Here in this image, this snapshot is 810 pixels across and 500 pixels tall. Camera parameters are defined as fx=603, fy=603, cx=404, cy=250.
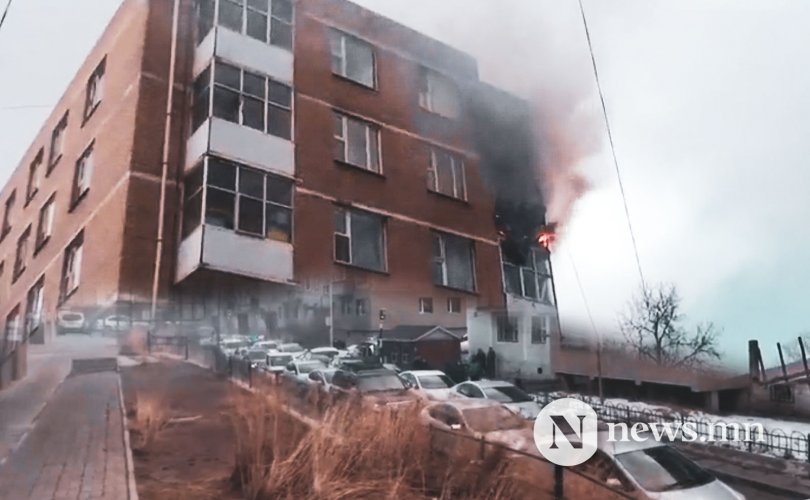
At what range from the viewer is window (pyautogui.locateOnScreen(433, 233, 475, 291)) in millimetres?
2818

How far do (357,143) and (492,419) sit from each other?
1381 mm

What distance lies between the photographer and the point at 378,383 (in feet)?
8.22

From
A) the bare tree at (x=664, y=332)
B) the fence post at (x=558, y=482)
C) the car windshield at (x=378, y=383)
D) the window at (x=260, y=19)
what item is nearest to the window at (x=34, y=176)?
the window at (x=260, y=19)

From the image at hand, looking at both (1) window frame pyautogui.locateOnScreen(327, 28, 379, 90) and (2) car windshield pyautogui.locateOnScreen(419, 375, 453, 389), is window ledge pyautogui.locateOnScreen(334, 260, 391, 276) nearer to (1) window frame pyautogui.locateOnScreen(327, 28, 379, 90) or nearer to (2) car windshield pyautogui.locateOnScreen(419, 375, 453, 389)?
(2) car windshield pyautogui.locateOnScreen(419, 375, 453, 389)

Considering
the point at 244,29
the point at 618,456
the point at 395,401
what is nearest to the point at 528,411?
the point at 618,456

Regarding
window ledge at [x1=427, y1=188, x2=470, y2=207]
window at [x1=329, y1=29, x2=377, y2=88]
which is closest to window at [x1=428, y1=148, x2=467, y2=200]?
window ledge at [x1=427, y1=188, x2=470, y2=207]

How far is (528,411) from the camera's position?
2.49m

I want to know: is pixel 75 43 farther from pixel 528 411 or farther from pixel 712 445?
pixel 712 445

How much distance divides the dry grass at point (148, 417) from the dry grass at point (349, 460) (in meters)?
0.27

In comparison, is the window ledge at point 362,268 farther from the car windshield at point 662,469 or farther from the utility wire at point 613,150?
the car windshield at point 662,469

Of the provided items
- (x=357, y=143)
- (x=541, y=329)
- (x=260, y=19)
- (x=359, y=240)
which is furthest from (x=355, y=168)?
(x=541, y=329)

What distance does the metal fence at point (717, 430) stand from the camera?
7.14ft

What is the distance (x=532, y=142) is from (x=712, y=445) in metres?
1.52
